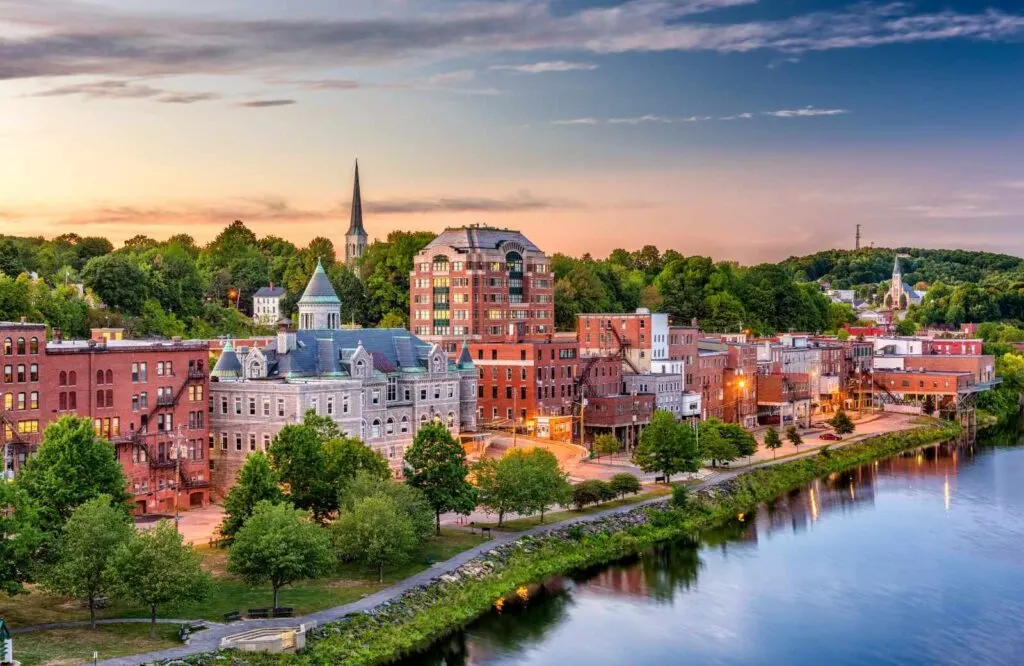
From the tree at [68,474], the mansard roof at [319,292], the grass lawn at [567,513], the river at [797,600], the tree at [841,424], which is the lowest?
the river at [797,600]

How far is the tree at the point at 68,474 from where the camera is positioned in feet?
206

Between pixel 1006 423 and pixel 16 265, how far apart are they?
12792cm

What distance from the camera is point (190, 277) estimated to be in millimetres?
167125

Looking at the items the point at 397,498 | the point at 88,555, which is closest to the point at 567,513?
the point at 397,498

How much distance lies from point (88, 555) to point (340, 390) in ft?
116

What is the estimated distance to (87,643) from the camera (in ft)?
176

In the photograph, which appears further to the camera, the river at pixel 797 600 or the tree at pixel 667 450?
the tree at pixel 667 450

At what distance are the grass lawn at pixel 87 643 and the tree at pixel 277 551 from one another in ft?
15.7

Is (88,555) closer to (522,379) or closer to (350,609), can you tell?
(350,609)

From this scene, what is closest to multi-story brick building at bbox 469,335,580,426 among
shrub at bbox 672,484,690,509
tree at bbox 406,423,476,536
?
shrub at bbox 672,484,690,509

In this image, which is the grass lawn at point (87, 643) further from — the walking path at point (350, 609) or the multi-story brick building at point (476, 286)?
the multi-story brick building at point (476, 286)

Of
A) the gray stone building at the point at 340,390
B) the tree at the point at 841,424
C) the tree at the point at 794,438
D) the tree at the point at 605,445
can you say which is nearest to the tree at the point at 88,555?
the gray stone building at the point at 340,390

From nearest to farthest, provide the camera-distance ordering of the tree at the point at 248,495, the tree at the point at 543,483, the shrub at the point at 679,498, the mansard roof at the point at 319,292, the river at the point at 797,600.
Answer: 1. the river at the point at 797,600
2. the tree at the point at 248,495
3. the tree at the point at 543,483
4. the shrub at the point at 679,498
5. the mansard roof at the point at 319,292

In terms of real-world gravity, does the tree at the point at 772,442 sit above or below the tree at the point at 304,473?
below
